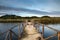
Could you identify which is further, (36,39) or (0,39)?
(0,39)

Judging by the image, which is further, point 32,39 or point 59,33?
point 32,39

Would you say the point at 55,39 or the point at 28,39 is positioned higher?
the point at 28,39

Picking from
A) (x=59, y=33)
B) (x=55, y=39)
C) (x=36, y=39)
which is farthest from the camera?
(x=55, y=39)

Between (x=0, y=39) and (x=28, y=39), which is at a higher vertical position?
(x=28, y=39)

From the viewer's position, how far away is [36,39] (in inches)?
324

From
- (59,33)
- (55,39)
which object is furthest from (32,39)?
(55,39)

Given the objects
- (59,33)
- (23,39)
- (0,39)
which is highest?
(59,33)

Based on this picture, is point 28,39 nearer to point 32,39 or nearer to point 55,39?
point 32,39

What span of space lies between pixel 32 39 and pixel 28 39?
0.81 feet

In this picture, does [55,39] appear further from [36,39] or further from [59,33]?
[59,33]

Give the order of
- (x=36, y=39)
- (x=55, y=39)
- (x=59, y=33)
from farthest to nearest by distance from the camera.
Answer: (x=55, y=39) < (x=36, y=39) < (x=59, y=33)

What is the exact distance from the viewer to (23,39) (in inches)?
328

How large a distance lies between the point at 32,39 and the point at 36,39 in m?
0.25

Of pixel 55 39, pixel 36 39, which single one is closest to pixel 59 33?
pixel 36 39
